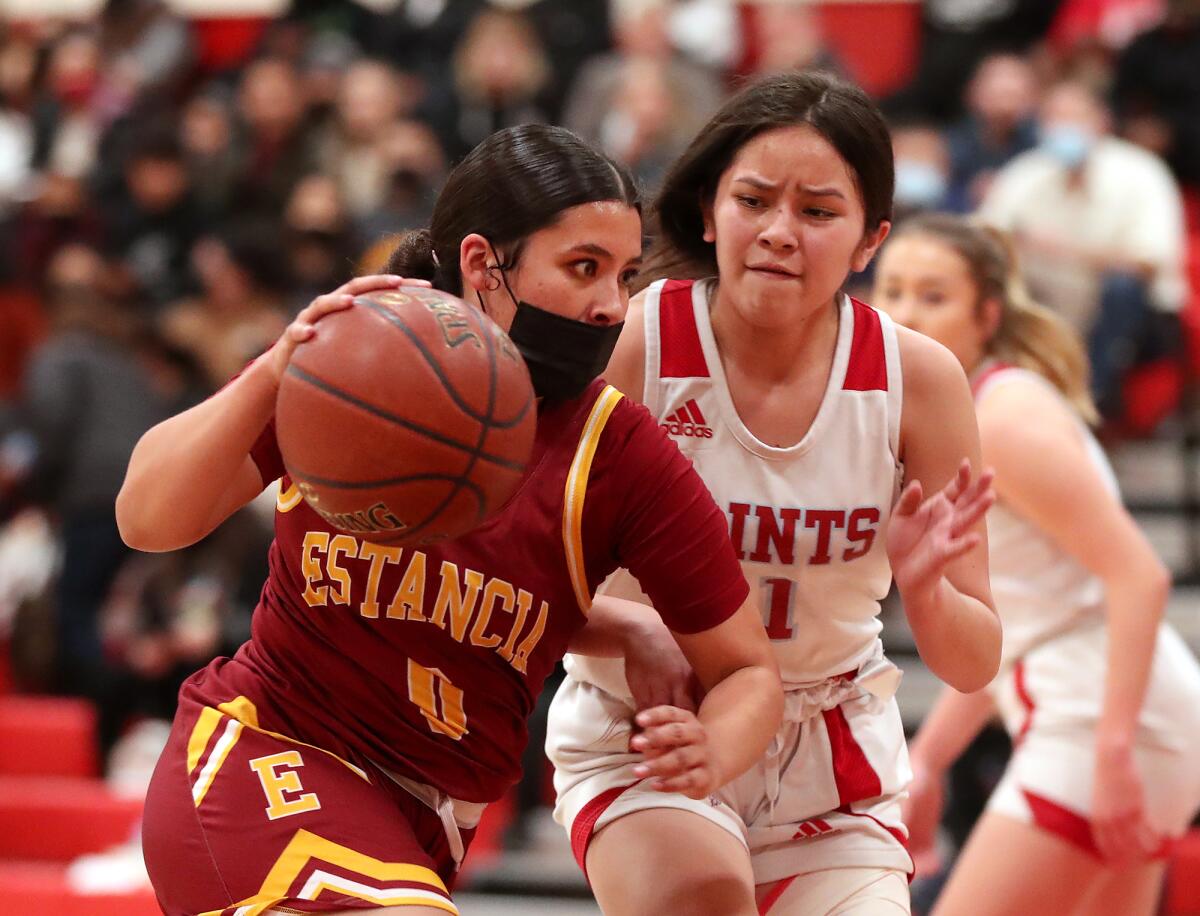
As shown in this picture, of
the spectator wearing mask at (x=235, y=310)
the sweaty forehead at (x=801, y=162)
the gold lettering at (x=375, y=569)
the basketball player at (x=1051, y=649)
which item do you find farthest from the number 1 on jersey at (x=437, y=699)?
the spectator wearing mask at (x=235, y=310)

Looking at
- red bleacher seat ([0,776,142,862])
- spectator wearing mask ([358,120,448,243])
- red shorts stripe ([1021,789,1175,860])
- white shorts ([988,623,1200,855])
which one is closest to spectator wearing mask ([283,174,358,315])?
spectator wearing mask ([358,120,448,243])

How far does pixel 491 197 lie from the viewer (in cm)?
251

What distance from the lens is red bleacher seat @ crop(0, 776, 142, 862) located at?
6684mm

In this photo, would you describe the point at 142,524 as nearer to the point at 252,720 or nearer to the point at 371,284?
the point at 252,720

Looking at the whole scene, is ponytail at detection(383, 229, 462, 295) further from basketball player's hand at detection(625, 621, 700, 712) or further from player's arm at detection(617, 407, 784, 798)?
basketball player's hand at detection(625, 621, 700, 712)

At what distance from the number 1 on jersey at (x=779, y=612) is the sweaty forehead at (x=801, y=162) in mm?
684

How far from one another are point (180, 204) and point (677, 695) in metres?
6.95

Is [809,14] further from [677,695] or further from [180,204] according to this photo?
[677,695]

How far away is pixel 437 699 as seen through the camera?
8.16 feet

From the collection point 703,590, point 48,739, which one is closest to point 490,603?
point 703,590

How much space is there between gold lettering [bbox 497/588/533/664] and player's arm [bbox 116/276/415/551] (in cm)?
44

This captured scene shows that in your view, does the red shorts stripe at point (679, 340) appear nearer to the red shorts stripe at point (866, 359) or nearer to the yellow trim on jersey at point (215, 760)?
the red shorts stripe at point (866, 359)

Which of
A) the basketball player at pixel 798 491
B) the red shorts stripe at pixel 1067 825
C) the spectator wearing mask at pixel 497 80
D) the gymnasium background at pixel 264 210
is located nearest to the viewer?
the basketball player at pixel 798 491

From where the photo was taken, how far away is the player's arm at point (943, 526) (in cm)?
257
